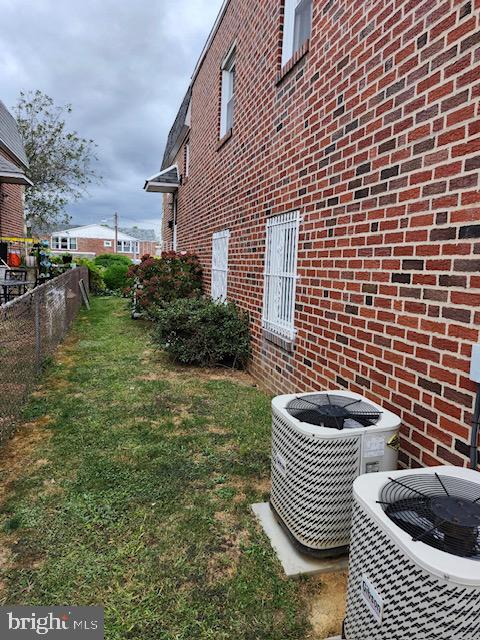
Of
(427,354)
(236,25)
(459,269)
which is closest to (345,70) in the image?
(459,269)

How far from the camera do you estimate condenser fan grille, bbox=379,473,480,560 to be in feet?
4.50

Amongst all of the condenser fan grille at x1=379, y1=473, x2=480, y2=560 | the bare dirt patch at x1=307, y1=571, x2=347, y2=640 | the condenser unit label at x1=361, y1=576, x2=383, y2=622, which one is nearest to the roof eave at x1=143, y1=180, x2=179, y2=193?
the bare dirt patch at x1=307, y1=571, x2=347, y2=640

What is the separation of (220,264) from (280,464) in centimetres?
584

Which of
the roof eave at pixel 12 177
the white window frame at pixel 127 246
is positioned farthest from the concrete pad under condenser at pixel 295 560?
the white window frame at pixel 127 246

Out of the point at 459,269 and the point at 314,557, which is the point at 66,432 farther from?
the point at 459,269

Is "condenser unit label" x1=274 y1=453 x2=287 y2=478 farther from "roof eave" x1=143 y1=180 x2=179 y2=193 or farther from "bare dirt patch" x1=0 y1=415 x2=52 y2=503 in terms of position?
"roof eave" x1=143 y1=180 x2=179 y2=193

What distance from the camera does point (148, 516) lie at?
2648mm

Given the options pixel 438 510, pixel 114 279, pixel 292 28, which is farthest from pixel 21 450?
pixel 114 279

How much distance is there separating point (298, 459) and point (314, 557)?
1.86 ft

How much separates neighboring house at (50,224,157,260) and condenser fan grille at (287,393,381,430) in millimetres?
56196

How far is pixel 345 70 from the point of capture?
3.40 metres

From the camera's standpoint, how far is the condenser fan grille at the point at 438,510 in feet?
4.50

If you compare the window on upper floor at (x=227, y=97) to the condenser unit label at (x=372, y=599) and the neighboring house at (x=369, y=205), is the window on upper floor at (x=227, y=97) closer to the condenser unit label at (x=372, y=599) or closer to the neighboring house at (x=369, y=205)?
the neighboring house at (x=369, y=205)

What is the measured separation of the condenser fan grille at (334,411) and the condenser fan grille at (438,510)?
1.79 feet
